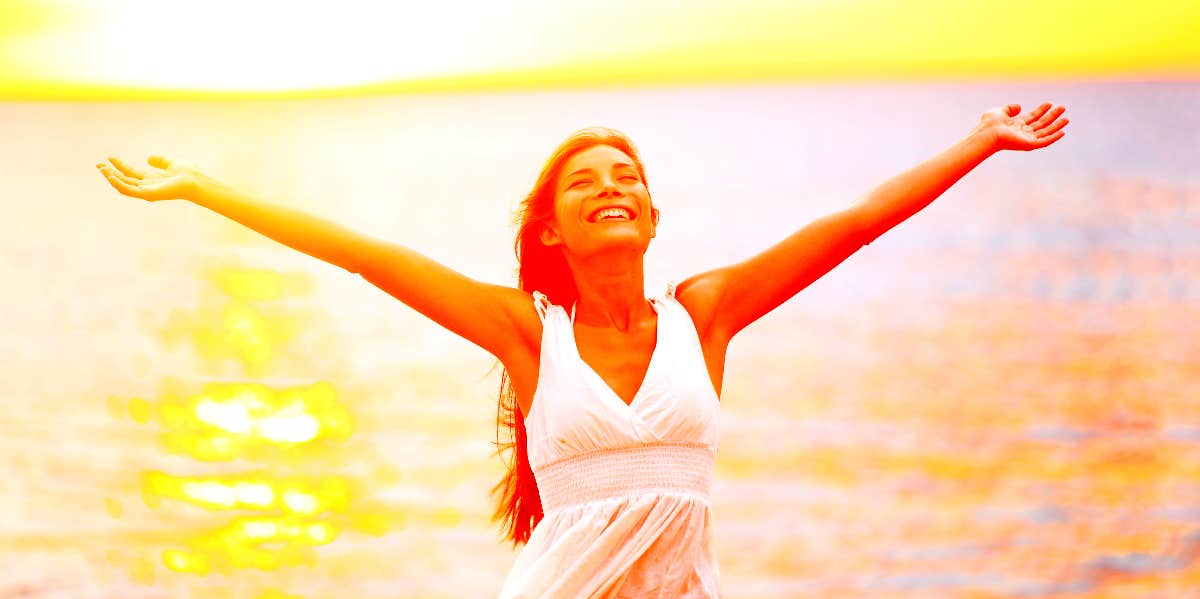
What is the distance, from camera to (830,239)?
2.32 meters

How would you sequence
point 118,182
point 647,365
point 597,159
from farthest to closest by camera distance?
point 597,159 < point 647,365 < point 118,182

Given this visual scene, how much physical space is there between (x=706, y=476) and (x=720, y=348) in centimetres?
24

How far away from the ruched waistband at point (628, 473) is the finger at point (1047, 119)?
805 mm

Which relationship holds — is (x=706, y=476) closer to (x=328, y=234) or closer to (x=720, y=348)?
(x=720, y=348)

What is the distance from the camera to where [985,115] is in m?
2.43

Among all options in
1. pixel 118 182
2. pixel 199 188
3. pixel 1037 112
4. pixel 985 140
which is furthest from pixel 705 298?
pixel 118 182

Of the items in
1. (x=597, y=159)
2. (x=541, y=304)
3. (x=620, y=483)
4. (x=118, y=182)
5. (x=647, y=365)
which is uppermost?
(x=597, y=159)

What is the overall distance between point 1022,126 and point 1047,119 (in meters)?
0.06

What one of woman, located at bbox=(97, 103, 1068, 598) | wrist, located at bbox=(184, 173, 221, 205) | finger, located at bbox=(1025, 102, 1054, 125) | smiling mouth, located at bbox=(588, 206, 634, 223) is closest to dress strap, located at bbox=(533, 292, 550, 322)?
woman, located at bbox=(97, 103, 1068, 598)

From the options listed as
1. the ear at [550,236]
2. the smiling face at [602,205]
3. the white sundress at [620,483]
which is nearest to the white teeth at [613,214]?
the smiling face at [602,205]

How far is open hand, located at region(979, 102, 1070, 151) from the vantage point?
2.40 m

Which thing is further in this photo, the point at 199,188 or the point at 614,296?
the point at 614,296

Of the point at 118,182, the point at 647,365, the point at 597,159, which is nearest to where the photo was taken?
the point at 118,182

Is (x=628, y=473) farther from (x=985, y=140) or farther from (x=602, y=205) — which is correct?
(x=985, y=140)
